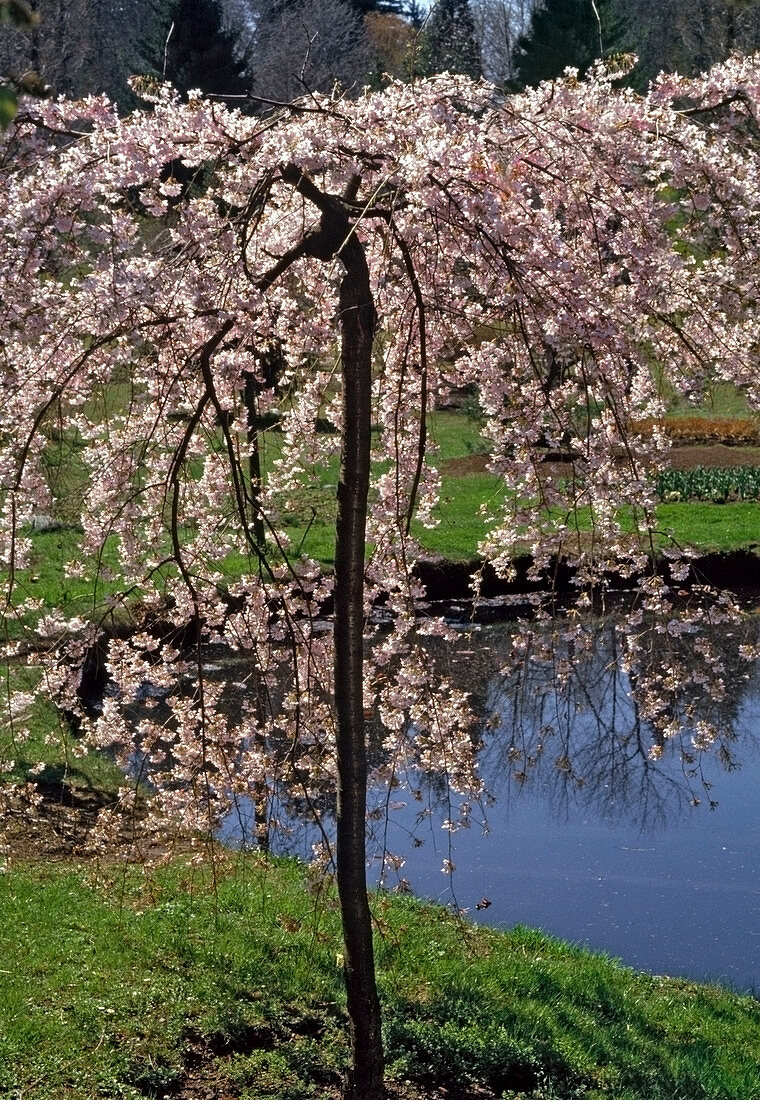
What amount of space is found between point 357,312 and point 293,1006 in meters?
2.86

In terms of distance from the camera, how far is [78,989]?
4867 mm

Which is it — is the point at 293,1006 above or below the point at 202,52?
below

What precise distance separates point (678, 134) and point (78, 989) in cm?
402

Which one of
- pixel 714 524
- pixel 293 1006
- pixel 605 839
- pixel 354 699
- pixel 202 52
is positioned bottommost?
pixel 293 1006

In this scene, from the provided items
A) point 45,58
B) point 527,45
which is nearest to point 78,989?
point 45,58

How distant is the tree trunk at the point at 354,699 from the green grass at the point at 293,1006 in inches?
11.9

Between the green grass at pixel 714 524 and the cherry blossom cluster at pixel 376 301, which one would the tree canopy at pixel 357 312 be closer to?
the cherry blossom cluster at pixel 376 301

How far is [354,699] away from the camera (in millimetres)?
4148

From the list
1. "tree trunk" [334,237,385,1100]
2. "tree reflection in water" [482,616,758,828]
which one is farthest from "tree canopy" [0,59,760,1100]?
"tree reflection in water" [482,616,758,828]

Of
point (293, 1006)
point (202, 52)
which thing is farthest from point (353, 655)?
point (202, 52)

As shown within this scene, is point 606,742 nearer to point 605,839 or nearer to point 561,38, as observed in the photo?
point 605,839

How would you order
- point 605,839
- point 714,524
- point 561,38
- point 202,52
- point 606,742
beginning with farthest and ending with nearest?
point 561,38 → point 202,52 → point 714,524 → point 606,742 → point 605,839

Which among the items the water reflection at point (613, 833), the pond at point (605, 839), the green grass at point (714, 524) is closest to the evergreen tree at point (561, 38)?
the green grass at point (714, 524)

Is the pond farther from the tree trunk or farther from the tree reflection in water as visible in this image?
the tree trunk
